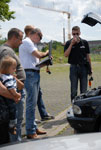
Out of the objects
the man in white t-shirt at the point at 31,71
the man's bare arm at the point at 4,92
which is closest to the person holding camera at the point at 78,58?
the man in white t-shirt at the point at 31,71

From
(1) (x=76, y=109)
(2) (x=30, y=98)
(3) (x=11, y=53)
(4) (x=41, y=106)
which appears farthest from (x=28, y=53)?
(4) (x=41, y=106)

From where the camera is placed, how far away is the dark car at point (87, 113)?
4.33 meters

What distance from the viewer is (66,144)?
7.38ft

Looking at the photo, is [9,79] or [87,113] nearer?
[9,79]

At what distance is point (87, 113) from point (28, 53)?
137cm

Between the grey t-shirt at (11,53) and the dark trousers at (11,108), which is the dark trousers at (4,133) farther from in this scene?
the grey t-shirt at (11,53)

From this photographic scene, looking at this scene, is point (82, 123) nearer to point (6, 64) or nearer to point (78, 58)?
point (6, 64)

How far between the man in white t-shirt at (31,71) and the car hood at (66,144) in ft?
8.09

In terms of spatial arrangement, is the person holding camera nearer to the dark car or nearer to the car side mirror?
the car side mirror

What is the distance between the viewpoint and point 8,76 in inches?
141

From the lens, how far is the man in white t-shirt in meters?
4.89

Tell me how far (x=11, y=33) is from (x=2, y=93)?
38.0 inches

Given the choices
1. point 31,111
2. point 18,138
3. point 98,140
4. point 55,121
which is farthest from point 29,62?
point 98,140

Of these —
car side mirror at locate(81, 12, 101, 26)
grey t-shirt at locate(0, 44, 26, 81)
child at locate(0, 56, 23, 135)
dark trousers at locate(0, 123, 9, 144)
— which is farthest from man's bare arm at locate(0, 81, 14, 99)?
car side mirror at locate(81, 12, 101, 26)
